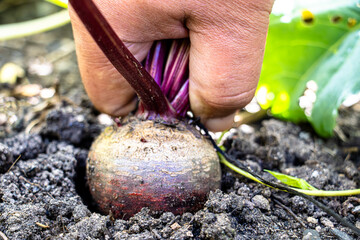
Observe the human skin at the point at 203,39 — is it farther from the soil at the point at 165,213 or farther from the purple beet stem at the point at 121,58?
the soil at the point at 165,213

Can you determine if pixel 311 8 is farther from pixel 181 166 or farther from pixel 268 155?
pixel 181 166

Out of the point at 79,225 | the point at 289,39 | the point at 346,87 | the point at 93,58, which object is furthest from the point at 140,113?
the point at 289,39

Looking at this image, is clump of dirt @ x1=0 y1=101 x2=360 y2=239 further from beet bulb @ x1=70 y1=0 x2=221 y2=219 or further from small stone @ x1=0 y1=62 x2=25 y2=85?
small stone @ x1=0 y1=62 x2=25 y2=85

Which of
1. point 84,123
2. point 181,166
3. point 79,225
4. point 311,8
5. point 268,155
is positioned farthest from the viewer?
point 311,8

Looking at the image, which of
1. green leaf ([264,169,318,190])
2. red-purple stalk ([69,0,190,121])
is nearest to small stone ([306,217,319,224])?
green leaf ([264,169,318,190])

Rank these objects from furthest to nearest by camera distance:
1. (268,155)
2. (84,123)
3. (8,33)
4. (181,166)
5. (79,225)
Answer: (8,33)
(84,123)
(268,155)
(181,166)
(79,225)

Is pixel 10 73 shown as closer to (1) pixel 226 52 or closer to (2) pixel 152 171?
(2) pixel 152 171

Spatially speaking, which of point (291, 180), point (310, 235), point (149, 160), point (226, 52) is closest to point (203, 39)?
point (226, 52)
